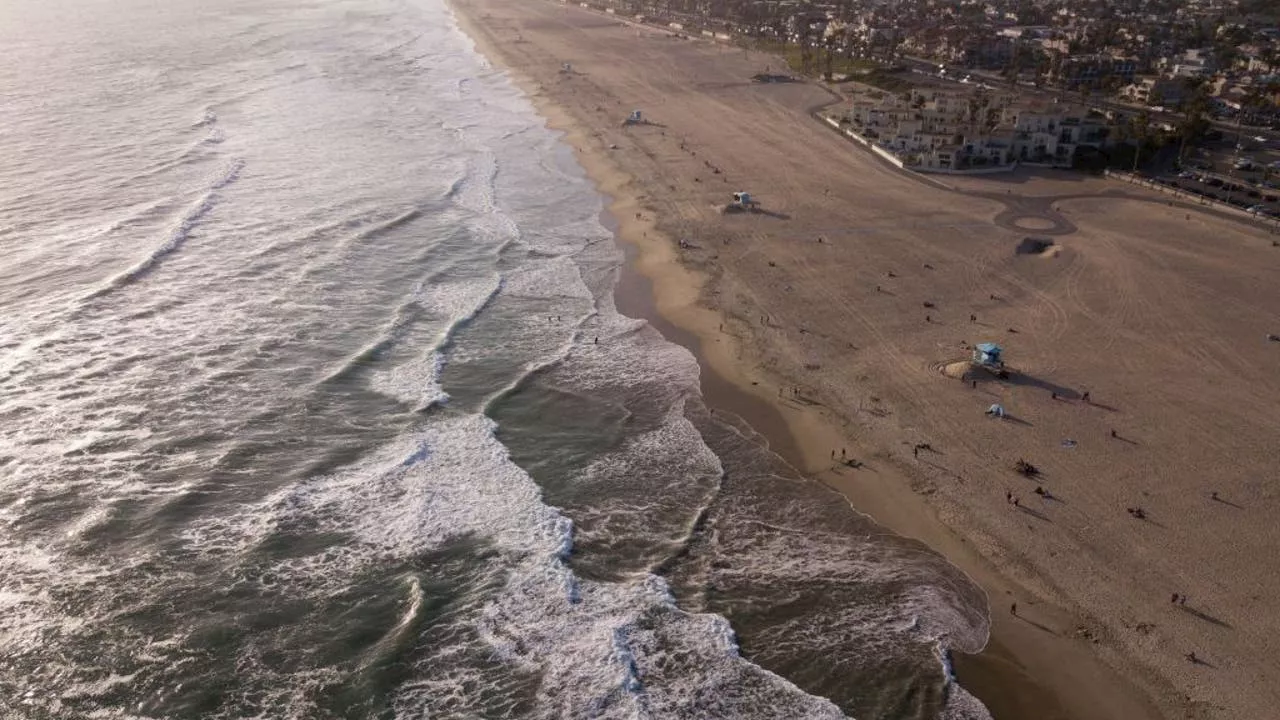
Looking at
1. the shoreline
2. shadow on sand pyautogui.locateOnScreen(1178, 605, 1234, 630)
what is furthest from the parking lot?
shadow on sand pyautogui.locateOnScreen(1178, 605, 1234, 630)

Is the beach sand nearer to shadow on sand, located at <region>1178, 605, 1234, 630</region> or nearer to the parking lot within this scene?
shadow on sand, located at <region>1178, 605, 1234, 630</region>

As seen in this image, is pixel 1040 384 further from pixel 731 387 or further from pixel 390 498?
pixel 390 498

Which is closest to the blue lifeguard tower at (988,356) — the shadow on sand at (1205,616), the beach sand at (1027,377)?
the beach sand at (1027,377)

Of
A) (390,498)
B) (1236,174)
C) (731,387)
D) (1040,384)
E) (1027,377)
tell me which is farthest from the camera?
(1236,174)

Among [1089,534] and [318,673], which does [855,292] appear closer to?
[1089,534]

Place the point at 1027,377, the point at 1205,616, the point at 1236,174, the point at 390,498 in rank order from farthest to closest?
the point at 1236,174, the point at 1027,377, the point at 390,498, the point at 1205,616

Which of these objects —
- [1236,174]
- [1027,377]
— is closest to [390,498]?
[1027,377]

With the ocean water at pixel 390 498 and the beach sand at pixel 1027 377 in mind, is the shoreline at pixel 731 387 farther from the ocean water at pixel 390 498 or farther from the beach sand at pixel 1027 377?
the ocean water at pixel 390 498
